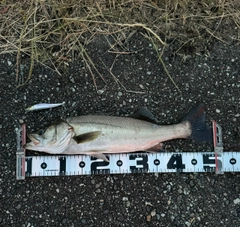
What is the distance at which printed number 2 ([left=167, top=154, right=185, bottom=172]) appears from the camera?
372 centimetres

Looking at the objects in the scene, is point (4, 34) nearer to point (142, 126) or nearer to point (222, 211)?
point (142, 126)

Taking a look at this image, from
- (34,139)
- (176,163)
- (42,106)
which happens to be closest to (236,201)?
(176,163)

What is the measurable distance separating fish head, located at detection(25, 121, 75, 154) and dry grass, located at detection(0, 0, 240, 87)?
80 centimetres

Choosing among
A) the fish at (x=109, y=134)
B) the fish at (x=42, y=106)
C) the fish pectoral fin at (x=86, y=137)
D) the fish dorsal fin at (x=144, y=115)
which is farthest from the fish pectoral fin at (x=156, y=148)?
the fish at (x=42, y=106)

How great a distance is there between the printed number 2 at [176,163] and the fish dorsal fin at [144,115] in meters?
0.47

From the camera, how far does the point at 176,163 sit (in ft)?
12.2

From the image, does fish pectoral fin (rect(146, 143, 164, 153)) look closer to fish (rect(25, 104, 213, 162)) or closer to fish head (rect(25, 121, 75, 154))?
fish (rect(25, 104, 213, 162))

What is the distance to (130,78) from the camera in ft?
13.0

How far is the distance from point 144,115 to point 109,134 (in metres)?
0.49

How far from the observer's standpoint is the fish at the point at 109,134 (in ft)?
11.2

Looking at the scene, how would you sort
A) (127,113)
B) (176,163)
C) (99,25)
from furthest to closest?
(99,25), (127,113), (176,163)

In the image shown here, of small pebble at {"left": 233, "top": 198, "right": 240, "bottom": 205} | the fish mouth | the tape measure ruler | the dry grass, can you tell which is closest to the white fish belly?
the tape measure ruler

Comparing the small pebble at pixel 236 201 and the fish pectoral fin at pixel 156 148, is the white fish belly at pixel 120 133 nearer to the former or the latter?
the fish pectoral fin at pixel 156 148

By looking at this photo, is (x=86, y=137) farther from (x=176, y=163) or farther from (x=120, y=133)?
(x=176, y=163)
